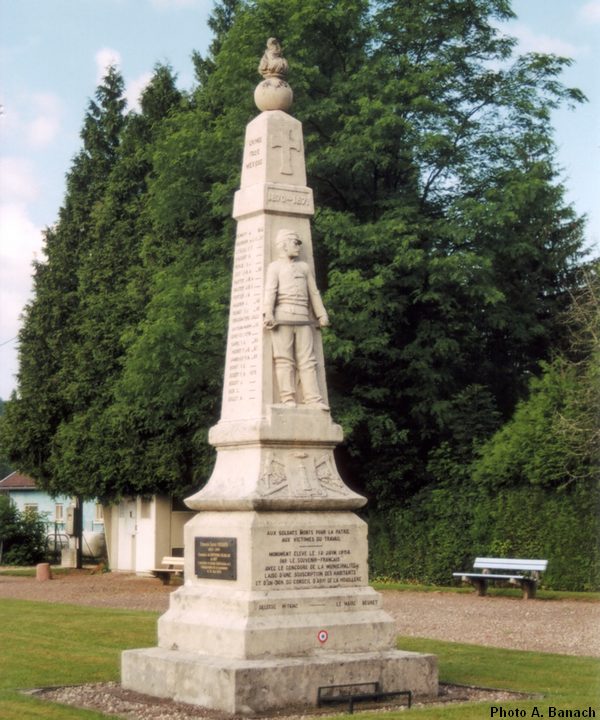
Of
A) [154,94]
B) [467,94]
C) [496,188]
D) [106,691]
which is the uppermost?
[154,94]

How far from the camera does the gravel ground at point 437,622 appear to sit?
1195cm

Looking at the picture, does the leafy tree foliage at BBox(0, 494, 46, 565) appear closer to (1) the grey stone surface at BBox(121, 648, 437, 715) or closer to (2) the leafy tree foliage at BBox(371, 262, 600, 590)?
(2) the leafy tree foliage at BBox(371, 262, 600, 590)

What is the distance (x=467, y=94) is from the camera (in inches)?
1233

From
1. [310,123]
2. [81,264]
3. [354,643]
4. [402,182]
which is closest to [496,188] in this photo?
[402,182]

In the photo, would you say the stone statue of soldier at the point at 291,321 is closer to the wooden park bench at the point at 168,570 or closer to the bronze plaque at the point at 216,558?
the bronze plaque at the point at 216,558

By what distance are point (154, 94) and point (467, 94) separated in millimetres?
11609

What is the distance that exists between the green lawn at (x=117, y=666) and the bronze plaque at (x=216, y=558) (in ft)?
5.90

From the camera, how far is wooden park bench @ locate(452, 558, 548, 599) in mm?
24656

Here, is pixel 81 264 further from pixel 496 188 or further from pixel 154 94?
pixel 496 188

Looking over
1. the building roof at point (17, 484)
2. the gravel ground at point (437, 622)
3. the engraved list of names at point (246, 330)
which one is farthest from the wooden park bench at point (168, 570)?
the building roof at point (17, 484)

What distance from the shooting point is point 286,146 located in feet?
44.1

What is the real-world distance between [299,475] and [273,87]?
4217 millimetres

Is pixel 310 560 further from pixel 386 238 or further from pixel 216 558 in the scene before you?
pixel 386 238

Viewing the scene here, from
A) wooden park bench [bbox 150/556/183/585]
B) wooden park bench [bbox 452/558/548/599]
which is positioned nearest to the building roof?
wooden park bench [bbox 150/556/183/585]
